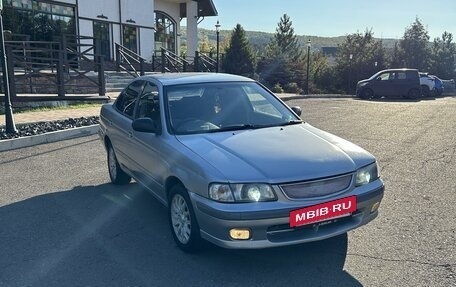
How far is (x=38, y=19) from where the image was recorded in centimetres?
1825

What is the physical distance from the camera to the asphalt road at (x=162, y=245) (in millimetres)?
3348

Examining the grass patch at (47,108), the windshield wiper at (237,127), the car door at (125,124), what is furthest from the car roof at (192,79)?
the grass patch at (47,108)

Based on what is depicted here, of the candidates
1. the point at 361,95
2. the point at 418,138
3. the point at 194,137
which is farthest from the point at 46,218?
the point at 361,95

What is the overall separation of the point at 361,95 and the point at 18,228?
22807mm

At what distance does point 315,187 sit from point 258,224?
0.56 metres

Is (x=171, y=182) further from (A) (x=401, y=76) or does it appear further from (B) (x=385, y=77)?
(A) (x=401, y=76)

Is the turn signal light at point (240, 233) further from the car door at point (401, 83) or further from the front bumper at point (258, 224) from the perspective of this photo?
the car door at point (401, 83)

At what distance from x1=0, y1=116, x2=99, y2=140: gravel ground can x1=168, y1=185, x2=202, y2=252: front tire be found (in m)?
6.19

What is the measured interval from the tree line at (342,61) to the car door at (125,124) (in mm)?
20951

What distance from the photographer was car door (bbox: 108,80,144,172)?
506 centimetres

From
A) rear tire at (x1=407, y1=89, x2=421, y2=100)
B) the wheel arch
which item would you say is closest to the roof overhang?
rear tire at (x1=407, y1=89, x2=421, y2=100)

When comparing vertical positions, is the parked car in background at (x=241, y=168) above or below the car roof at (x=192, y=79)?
below

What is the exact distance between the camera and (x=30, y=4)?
1783cm

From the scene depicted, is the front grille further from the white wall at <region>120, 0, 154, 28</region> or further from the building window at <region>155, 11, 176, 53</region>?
the building window at <region>155, 11, 176, 53</region>
